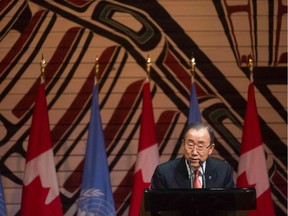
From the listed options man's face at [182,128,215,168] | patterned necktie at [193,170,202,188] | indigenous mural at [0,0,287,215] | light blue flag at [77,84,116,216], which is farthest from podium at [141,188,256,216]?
indigenous mural at [0,0,287,215]

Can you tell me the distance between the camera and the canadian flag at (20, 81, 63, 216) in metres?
5.95

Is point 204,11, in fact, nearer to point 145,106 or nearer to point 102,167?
point 145,106

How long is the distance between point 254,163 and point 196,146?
7.41 feet

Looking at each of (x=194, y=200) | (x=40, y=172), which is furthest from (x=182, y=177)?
(x=40, y=172)

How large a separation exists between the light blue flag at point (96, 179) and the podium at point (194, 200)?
8.87 ft

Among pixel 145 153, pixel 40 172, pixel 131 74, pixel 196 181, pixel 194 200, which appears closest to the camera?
pixel 194 200

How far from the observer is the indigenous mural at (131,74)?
6566 mm

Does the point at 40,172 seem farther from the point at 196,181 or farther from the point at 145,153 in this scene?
the point at 196,181

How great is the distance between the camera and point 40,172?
600 centimetres

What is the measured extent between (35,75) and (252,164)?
7.34ft

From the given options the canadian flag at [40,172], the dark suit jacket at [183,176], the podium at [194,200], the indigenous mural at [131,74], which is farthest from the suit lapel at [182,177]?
the indigenous mural at [131,74]

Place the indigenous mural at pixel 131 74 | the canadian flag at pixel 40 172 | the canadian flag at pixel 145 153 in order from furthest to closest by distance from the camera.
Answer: the indigenous mural at pixel 131 74 → the canadian flag at pixel 145 153 → the canadian flag at pixel 40 172

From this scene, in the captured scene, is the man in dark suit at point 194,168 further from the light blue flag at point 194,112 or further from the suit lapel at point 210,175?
the light blue flag at point 194,112

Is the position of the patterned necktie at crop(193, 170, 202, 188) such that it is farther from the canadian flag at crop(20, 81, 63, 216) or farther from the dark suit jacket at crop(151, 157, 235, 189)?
the canadian flag at crop(20, 81, 63, 216)
